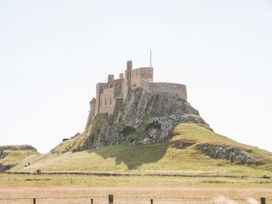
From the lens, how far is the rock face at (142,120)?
139500 mm

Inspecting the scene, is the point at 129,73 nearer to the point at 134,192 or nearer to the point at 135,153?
the point at 135,153

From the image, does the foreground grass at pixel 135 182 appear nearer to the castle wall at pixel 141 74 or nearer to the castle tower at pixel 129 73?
the castle wall at pixel 141 74

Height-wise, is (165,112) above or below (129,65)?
below

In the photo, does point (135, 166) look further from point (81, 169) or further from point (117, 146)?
point (117, 146)

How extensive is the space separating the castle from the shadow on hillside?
25.2 metres

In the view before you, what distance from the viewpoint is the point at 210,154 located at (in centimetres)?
11494

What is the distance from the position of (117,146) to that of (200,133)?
2303cm

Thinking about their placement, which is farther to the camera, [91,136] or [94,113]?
[94,113]

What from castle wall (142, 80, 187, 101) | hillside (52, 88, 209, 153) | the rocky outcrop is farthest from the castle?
the rocky outcrop

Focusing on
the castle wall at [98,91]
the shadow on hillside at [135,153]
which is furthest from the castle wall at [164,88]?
the shadow on hillside at [135,153]

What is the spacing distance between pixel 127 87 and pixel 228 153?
54.0 meters

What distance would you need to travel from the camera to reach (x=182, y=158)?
115500 mm

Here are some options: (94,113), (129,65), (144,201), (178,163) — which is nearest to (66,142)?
(94,113)

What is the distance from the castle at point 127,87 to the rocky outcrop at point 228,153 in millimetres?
37016
